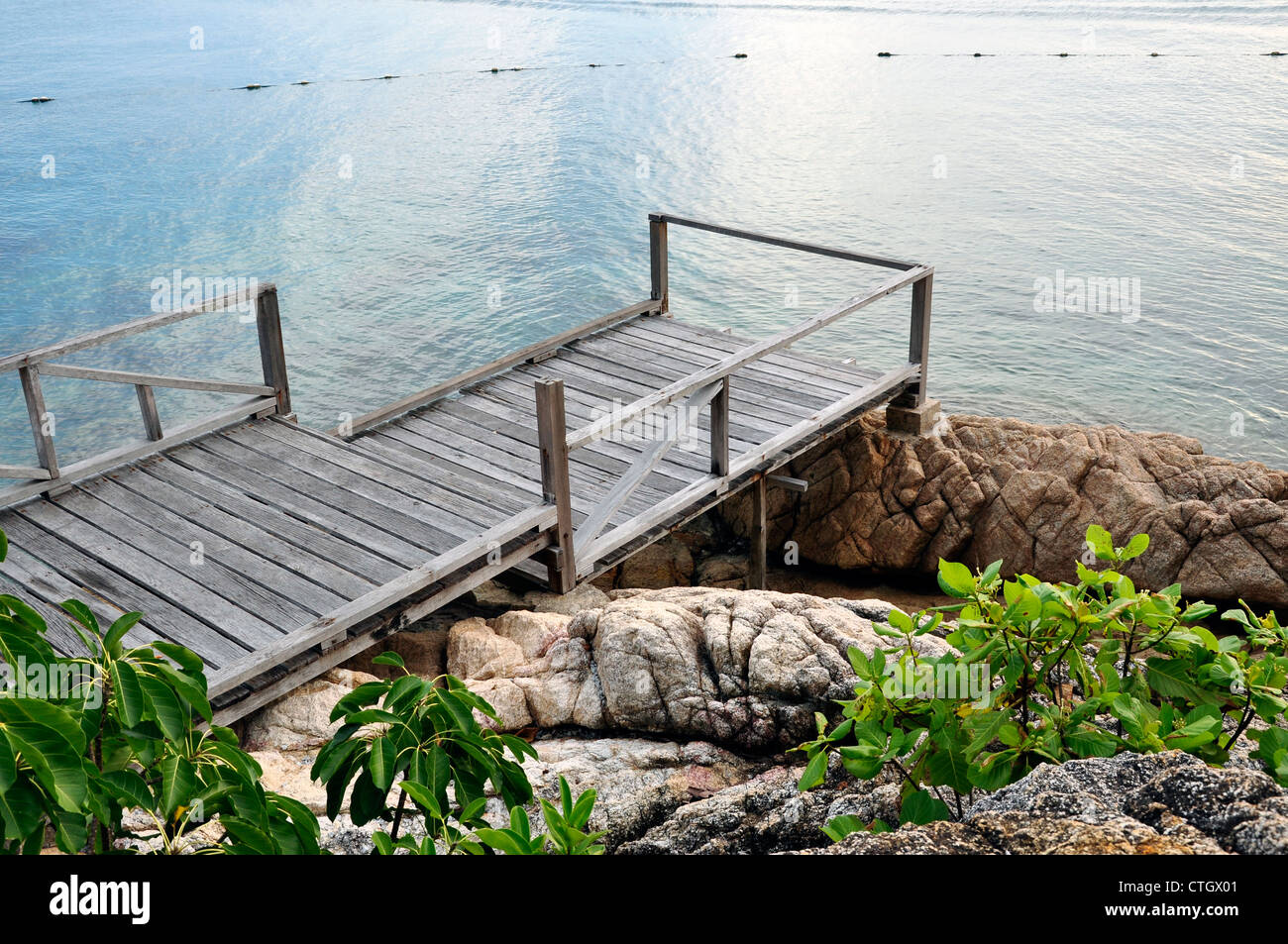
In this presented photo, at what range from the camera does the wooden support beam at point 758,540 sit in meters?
9.48

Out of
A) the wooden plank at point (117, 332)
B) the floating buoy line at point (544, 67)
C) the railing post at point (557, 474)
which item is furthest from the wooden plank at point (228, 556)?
the floating buoy line at point (544, 67)

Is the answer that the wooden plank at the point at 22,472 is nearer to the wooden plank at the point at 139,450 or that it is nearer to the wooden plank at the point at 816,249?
the wooden plank at the point at 139,450

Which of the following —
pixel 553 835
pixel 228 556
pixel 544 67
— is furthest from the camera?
A: pixel 544 67

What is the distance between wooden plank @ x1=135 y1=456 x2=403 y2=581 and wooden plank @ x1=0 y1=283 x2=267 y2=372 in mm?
926

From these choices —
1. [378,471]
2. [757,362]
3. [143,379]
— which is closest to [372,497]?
[378,471]

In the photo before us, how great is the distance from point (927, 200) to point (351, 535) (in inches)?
793

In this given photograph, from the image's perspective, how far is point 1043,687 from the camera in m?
2.85

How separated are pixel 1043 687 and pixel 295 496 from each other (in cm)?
566

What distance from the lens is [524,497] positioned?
25.7 feet

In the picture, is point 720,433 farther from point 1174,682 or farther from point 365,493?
point 1174,682

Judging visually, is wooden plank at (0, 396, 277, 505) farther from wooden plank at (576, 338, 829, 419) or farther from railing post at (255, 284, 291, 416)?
wooden plank at (576, 338, 829, 419)

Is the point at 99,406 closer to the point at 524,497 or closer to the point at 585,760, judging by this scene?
the point at 524,497
